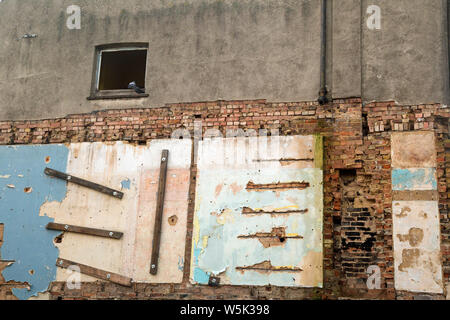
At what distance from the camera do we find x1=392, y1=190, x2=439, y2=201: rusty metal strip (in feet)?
25.9

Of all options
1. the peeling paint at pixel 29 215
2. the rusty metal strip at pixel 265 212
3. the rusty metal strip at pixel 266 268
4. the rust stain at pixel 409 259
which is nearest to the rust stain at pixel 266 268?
the rusty metal strip at pixel 266 268

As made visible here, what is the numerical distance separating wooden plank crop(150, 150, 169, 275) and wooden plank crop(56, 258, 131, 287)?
461 millimetres

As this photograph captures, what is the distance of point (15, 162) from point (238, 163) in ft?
12.6

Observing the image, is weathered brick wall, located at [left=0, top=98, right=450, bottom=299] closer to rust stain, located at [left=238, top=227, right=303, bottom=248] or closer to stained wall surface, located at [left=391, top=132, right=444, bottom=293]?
stained wall surface, located at [left=391, top=132, right=444, bottom=293]

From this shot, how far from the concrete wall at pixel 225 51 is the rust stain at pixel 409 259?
2.17m

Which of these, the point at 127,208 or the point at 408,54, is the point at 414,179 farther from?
the point at 127,208

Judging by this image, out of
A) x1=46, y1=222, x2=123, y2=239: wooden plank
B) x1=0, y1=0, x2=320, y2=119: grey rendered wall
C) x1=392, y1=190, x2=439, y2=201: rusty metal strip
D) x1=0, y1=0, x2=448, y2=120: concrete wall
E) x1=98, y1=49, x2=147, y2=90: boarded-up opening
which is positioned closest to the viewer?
x1=392, y1=190, x2=439, y2=201: rusty metal strip

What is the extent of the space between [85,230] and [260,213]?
2.77m

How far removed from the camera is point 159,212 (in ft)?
28.7

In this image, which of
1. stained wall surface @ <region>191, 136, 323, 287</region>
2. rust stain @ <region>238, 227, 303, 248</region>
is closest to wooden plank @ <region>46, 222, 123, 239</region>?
stained wall surface @ <region>191, 136, 323, 287</region>

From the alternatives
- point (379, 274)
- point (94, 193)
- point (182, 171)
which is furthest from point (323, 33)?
point (94, 193)

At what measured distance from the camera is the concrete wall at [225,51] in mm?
8523

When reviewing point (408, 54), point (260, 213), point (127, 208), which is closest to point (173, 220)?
point (127, 208)

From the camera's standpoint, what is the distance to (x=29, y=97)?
33.0ft
